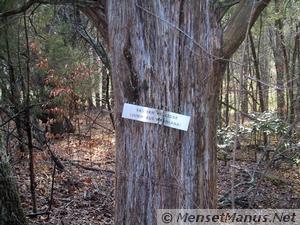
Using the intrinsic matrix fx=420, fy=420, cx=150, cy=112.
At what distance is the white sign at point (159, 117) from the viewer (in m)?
2.93

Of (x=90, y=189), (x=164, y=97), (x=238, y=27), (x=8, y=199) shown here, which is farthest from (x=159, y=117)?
(x=90, y=189)

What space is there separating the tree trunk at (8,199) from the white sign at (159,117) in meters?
1.72

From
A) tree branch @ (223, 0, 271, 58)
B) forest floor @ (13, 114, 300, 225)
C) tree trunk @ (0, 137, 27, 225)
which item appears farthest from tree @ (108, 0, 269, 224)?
forest floor @ (13, 114, 300, 225)

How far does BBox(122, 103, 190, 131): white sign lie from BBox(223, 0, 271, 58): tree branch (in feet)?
2.13

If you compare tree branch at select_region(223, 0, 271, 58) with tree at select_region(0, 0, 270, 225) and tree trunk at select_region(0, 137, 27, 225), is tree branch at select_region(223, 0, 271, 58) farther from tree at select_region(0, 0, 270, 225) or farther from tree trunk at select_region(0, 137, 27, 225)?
tree trunk at select_region(0, 137, 27, 225)

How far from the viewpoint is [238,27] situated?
327cm

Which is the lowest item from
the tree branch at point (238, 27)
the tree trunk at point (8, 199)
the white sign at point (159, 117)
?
the tree trunk at point (8, 199)

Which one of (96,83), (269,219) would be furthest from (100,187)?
(96,83)

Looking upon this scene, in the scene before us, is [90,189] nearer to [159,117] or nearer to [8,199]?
[8,199]

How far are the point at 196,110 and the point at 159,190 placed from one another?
631 millimetres

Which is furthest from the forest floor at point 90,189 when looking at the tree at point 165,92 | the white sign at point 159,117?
the white sign at point 159,117

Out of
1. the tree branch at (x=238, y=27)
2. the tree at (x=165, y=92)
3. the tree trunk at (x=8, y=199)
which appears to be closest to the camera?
the tree at (x=165, y=92)

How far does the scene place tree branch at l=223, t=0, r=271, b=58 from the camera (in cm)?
321

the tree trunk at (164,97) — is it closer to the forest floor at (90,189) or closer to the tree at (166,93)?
the tree at (166,93)
